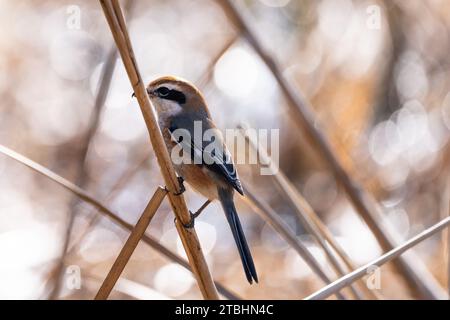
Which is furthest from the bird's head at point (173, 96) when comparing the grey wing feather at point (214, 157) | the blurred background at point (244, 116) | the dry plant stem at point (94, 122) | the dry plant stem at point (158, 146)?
the dry plant stem at point (158, 146)

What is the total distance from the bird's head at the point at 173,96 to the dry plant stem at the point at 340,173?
1.41ft

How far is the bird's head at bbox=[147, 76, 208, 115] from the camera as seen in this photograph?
2979 mm

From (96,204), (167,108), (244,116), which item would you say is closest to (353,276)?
(96,204)

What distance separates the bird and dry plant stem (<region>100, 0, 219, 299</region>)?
580 millimetres

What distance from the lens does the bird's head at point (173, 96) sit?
9.77 ft

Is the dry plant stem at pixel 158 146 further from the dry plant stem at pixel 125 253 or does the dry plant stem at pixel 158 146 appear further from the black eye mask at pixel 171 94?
the black eye mask at pixel 171 94

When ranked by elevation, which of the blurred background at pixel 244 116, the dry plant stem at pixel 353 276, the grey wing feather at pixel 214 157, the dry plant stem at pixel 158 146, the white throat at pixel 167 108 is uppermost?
the blurred background at pixel 244 116

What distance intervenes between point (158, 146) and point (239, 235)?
75cm

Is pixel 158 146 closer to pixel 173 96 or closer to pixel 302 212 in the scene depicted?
pixel 302 212

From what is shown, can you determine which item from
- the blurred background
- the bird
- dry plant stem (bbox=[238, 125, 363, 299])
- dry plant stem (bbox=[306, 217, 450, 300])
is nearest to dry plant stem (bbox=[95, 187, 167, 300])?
dry plant stem (bbox=[306, 217, 450, 300])

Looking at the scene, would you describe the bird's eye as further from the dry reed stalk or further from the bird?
the dry reed stalk

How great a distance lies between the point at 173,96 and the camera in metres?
3.01
